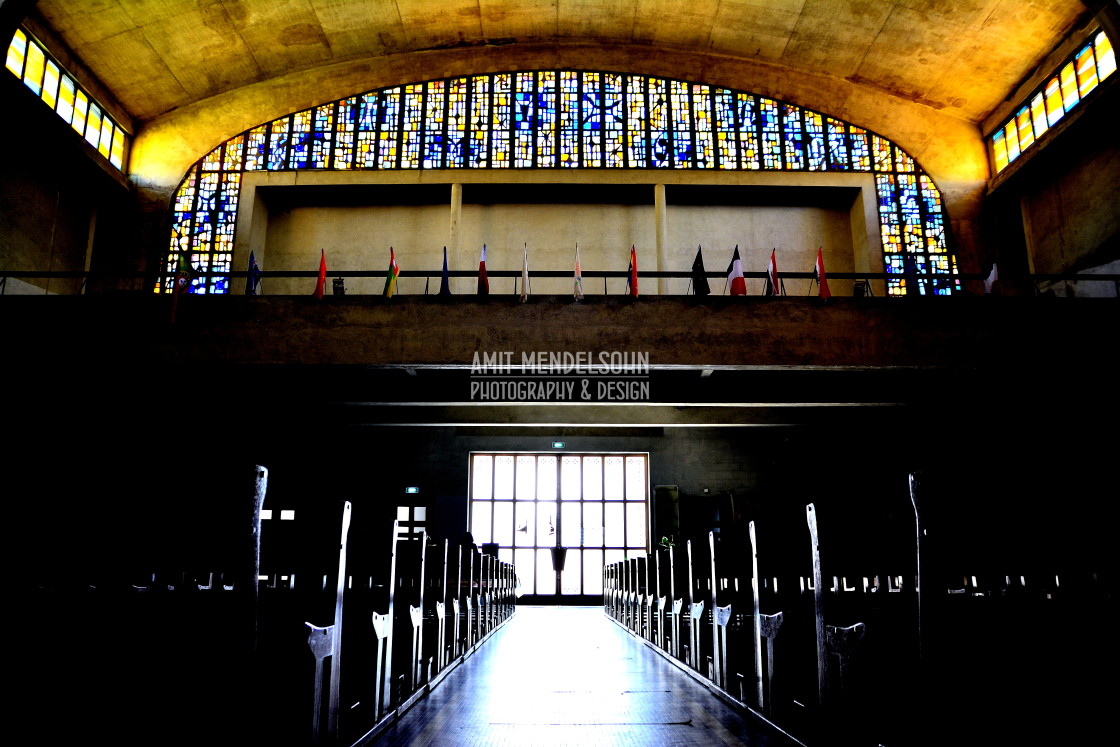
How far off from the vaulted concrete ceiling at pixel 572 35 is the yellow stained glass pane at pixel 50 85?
2.13 feet

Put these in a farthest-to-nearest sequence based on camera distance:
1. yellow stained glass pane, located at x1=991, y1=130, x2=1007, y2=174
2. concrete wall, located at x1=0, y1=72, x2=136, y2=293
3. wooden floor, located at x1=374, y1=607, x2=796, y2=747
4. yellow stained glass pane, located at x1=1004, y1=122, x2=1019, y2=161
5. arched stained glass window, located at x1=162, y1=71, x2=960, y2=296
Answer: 1. arched stained glass window, located at x1=162, y1=71, x2=960, y2=296
2. yellow stained glass pane, located at x1=991, y1=130, x2=1007, y2=174
3. yellow stained glass pane, located at x1=1004, y1=122, x2=1019, y2=161
4. concrete wall, located at x1=0, y1=72, x2=136, y2=293
5. wooden floor, located at x1=374, y1=607, x2=796, y2=747

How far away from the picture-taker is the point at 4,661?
1.73 m

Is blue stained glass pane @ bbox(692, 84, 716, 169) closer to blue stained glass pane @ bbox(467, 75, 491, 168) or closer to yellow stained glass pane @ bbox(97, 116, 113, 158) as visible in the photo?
blue stained glass pane @ bbox(467, 75, 491, 168)

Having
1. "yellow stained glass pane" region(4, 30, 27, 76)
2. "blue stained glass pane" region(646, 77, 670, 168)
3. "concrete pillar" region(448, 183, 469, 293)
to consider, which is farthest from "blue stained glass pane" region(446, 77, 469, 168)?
"yellow stained glass pane" region(4, 30, 27, 76)

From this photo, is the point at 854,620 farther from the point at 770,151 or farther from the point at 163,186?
the point at 163,186

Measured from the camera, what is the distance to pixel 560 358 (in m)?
8.84

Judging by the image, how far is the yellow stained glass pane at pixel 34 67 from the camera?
11.6 meters

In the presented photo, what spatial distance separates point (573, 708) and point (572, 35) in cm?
1472

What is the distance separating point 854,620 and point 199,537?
2423 millimetres

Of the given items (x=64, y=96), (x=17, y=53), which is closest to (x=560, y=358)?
(x=17, y=53)

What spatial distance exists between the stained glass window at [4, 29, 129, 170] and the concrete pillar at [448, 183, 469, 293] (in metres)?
6.65

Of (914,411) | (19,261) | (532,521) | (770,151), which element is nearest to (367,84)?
(19,261)

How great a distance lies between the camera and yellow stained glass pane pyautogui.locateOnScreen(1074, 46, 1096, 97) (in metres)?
11.9

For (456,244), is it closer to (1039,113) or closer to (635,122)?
(635,122)
